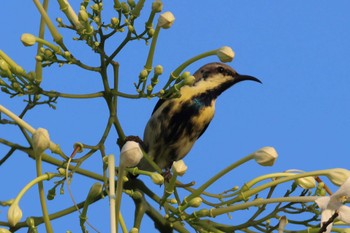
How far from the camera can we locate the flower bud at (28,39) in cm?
359

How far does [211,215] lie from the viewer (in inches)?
127

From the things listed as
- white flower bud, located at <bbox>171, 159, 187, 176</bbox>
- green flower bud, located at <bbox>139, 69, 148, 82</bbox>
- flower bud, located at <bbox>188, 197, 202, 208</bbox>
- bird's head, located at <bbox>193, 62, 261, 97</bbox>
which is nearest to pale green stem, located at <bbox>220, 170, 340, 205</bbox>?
flower bud, located at <bbox>188, 197, 202, 208</bbox>

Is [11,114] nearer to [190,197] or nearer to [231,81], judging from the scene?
[190,197]

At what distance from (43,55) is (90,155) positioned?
468 millimetres

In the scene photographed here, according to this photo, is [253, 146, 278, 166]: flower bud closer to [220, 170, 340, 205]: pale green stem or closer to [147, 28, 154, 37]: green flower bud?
[220, 170, 340, 205]: pale green stem

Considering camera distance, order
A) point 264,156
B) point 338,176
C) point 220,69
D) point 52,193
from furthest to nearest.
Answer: point 220,69 < point 52,193 < point 264,156 < point 338,176

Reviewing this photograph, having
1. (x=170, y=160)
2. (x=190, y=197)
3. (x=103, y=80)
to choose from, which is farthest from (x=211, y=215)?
(x=170, y=160)

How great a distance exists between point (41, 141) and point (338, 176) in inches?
38.4

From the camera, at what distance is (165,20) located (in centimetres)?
350

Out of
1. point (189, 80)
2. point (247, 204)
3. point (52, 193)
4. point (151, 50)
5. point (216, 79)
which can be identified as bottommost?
point (247, 204)

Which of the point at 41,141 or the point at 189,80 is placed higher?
the point at 189,80

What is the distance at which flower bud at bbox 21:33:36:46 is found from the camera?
3.59 meters

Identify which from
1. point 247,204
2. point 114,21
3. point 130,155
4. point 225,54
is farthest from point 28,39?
point 247,204

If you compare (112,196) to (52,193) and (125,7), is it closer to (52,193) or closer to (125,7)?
(52,193)
